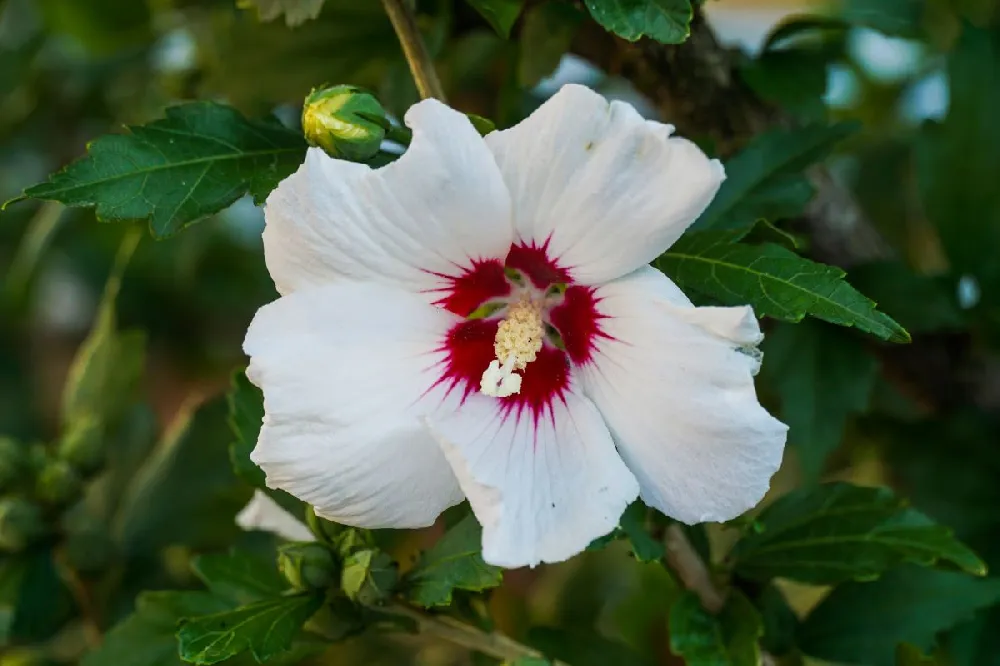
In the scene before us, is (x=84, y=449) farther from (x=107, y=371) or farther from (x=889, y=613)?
(x=889, y=613)

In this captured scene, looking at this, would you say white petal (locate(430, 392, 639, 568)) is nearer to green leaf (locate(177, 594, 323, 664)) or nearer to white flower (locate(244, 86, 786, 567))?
white flower (locate(244, 86, 786, 567))

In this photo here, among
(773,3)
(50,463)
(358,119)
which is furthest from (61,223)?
(773,3)

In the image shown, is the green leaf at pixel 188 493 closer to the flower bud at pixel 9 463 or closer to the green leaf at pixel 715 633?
the flower bud at pixel 9 463

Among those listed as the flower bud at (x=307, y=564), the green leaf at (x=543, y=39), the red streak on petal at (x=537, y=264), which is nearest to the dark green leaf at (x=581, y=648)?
the flower bud at (x=307, y=564)

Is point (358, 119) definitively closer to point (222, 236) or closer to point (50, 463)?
point (50, 463)

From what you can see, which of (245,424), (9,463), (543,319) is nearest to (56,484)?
(9,463)

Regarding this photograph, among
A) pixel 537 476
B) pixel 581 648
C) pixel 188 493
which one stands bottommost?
pixel 188 493
